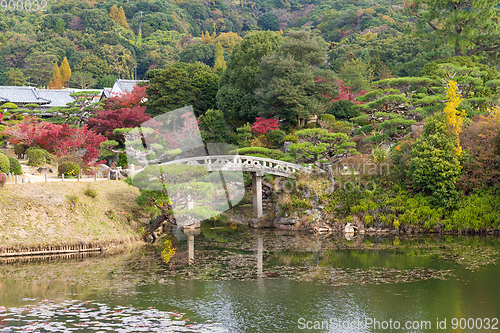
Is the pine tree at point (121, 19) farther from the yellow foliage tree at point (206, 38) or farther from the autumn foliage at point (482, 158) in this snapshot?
the autumn foliage at point (482, 158)

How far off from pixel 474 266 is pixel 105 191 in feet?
64.2

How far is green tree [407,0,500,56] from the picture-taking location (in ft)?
127

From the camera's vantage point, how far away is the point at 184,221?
1177 inches

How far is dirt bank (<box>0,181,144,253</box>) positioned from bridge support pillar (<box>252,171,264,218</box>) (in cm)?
774

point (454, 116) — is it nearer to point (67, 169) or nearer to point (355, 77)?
point (355, 77)

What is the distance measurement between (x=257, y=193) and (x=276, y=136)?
20.2 ft

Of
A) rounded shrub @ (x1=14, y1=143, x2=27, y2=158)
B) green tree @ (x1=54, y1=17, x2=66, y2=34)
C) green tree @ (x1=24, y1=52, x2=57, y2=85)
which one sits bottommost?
rounded shrub @ (x1=14, y1=143, x2=27, y2=158)

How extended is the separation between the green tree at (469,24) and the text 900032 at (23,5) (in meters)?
83.8

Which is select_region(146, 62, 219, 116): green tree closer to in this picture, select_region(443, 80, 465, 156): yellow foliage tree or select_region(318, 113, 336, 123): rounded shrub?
select_region(318, 113, 336, 123): rounded shrub

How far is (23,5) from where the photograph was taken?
103 metres

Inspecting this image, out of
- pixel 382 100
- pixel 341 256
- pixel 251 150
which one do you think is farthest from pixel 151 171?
pixel 382 100

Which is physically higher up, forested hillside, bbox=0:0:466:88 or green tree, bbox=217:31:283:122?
forested hillside, bbox=0:0:466:88

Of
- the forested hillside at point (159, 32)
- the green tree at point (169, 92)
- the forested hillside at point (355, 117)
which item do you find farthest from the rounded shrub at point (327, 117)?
the forested hillside at point (159, 32)

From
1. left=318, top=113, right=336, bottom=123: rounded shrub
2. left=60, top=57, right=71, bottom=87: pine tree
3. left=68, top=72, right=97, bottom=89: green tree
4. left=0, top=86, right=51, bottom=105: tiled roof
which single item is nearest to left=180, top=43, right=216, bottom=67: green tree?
left=68, top=72, right=97, bottom=89: green tree
